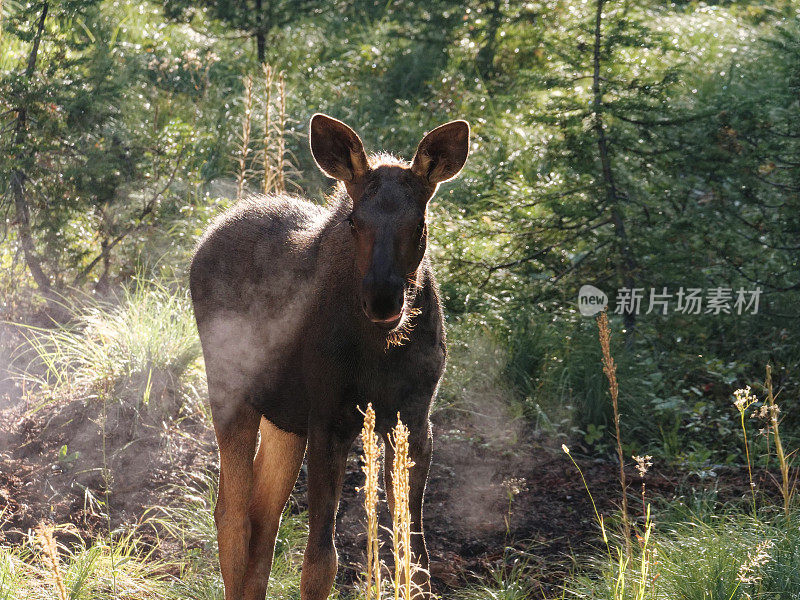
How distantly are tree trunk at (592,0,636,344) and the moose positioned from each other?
3488mm

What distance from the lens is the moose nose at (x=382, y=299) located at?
9.80 feet

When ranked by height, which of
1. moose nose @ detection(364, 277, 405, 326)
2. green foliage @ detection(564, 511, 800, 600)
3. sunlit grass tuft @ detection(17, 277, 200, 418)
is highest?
sunlit grass tuft @ detection(17, 277, 200, 418)

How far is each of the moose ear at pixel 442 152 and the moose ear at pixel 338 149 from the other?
0.22 meters

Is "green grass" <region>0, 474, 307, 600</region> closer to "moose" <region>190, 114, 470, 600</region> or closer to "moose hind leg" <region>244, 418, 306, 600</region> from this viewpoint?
"moose hind leg" <region>244, 418, 306, 600</region>

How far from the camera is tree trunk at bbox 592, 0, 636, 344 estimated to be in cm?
707

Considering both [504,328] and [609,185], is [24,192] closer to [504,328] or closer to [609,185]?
[504,328]

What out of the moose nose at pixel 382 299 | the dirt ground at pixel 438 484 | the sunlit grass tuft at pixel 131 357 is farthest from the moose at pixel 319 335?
the sunlit grass tuft at pixel 131 357

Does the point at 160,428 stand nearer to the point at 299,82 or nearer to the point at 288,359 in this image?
the point at 288,359

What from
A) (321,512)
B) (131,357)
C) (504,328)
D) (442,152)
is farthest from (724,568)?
(131,357)

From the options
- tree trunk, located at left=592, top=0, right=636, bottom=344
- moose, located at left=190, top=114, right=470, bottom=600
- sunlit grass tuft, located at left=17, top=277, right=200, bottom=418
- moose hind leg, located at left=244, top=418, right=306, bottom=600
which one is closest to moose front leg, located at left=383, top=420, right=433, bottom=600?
moose, located at left=190, top=114, right=470, bottom=600

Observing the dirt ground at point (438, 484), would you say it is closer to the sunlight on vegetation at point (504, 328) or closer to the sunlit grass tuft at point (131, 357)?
the sunlight on vegetation at point (504, 328)

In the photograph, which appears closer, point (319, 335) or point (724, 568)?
point (319, 335)

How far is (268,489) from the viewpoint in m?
4.33

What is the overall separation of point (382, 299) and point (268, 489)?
1.73 m
